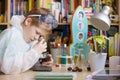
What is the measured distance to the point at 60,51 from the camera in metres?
2.29

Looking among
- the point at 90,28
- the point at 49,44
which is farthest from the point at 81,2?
the point at 49,44

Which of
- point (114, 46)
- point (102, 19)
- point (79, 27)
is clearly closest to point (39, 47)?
point (102, 19)

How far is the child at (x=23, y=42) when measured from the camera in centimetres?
158

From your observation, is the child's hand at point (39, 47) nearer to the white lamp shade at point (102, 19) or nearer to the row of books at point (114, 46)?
the white lamp shade at point (102, 19)

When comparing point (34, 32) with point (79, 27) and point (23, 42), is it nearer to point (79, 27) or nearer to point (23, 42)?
point (23, 42)

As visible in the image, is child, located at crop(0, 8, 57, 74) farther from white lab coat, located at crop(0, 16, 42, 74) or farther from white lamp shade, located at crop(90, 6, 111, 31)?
white lamp shade, located at crop(90, 6, 111, 31)

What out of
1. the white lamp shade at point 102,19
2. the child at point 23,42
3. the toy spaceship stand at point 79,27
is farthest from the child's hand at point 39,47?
the toy spaceship stand at point 79,27

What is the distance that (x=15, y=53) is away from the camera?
5.24ft

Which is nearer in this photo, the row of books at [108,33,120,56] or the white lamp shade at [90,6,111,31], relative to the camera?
the white lamp shade at [90,6,111,31]

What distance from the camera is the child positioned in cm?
158

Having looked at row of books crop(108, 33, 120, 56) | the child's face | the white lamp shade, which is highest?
the white lamp shade

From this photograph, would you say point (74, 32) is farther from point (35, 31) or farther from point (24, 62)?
point (24, 62)

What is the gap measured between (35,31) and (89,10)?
0.81 meters

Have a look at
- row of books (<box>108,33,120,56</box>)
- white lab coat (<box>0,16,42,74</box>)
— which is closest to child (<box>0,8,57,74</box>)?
white lab coat (<box>0,16,42,74</box>)
